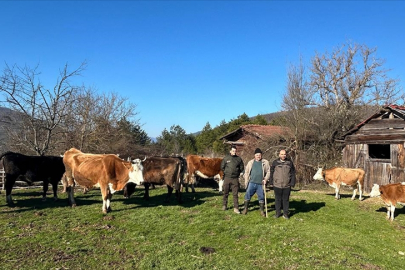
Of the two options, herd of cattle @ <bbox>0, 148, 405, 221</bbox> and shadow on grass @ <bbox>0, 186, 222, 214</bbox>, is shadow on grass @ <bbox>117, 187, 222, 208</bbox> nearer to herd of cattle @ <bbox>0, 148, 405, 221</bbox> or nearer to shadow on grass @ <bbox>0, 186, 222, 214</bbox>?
shadow on grass @ <bbox>0, 186, 222, 214</bbox>

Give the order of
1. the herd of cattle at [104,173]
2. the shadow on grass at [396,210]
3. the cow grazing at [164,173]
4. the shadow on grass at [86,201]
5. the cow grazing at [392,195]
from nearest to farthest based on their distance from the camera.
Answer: the cow grazing at [392,195]
the herd of cattle at [104,173]
the shadow on grass at [86,201]
the shadow on grass at [396,210]
the cow grazing at [164,173]

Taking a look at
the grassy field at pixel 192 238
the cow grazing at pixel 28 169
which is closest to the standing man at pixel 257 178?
the grassy field at pixel 192 238

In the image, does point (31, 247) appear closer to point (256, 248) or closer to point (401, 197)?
point (256, 248)

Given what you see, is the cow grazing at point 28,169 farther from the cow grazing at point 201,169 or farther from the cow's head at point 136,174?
the cow grazing at point 201,169

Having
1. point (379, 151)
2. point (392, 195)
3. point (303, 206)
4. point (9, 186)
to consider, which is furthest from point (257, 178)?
point (379, 151)

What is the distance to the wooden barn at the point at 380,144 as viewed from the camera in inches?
606

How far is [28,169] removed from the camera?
1084 cm

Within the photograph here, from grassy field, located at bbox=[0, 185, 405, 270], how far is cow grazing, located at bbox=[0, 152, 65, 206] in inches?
35.1

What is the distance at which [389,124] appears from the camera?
16094mm

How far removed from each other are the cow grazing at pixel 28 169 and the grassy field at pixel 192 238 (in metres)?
0.89

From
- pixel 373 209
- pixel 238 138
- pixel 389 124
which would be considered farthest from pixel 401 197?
pixel 238 138

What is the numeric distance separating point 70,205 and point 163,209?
11.5ft

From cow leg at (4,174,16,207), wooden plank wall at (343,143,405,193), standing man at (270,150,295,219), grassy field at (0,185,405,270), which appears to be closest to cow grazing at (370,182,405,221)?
grassy field at (0,185,405,270)

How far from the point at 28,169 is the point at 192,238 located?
7356 mm
